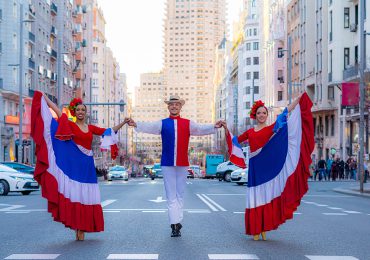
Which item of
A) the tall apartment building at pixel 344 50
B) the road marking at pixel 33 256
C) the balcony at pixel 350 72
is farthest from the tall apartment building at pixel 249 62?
the road marking at pixel 33 256

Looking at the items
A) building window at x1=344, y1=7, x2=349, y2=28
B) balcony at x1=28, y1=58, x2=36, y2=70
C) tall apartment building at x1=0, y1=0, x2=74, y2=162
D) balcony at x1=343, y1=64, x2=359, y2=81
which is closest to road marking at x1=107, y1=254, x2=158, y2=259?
tall apartment building at x1=0, y1=0, x2=74, y2=162

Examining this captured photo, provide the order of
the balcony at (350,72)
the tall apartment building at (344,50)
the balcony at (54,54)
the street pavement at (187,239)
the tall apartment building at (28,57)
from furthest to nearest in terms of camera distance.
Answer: the balcony at (54,54)
the tall apartment building at (28,57)
the tall apartment building at (344,50)
the balcony at (350,72)
the street pavement at (187,239)

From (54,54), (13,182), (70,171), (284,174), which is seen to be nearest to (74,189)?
(70,171)

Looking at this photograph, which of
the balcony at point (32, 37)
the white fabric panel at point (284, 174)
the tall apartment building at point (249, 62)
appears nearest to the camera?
the white fabric panel at point (284, 174)

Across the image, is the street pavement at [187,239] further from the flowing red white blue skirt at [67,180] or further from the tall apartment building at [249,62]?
the tall apartment building at [249,62]

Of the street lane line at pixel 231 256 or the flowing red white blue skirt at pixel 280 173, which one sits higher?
the flowing red white blue skirt at pixel 280 173

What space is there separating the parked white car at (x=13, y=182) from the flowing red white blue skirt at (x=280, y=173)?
20.5m

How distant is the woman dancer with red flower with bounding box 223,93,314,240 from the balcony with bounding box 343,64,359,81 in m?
49.1

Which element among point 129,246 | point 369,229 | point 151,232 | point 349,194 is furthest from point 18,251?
point 349,194

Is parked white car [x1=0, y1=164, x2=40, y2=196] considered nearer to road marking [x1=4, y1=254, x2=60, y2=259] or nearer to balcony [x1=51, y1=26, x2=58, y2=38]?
road marking [x1=4, y1=254, x2=60, y2=259]

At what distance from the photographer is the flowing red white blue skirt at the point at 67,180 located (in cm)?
1207

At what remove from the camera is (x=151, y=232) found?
44.9 feet

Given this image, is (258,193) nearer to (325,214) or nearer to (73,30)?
(325,214)

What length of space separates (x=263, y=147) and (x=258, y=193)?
0.71m
